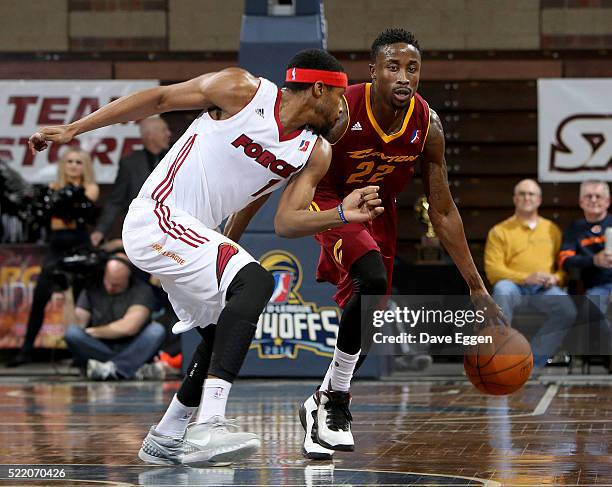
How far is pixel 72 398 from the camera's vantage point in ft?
29.1

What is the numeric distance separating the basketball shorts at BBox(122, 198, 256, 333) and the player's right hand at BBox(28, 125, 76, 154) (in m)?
0.41

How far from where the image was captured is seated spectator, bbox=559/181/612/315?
9961mm

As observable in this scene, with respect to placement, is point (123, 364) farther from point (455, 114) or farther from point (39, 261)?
point (455, 114)

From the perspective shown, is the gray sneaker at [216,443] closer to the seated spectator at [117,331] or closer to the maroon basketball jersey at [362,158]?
the maroon basketball jersey at [362,158]

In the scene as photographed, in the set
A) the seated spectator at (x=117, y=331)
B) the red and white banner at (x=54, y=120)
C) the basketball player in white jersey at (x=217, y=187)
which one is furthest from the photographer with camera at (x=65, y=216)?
the basketball player in white jersey at (x=217, y=187)

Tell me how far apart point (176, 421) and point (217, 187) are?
3.33ft

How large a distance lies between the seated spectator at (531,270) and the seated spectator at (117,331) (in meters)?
2.73

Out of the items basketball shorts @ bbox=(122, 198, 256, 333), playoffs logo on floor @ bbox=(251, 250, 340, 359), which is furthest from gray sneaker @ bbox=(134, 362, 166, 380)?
basketball shorts @ bbox=(122, 198, 256, 333)

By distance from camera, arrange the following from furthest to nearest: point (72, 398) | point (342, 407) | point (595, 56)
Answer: point (595, 56), point (72, 398), point (342, 407)

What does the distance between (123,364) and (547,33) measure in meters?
5.66

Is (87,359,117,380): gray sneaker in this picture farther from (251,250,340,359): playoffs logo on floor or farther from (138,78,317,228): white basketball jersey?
(138,78,317,228): white basketball jersey

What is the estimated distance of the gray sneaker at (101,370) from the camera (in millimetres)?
10133

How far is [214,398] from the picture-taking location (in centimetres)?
505

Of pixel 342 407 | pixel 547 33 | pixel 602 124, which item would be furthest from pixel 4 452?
pixel 547 33
